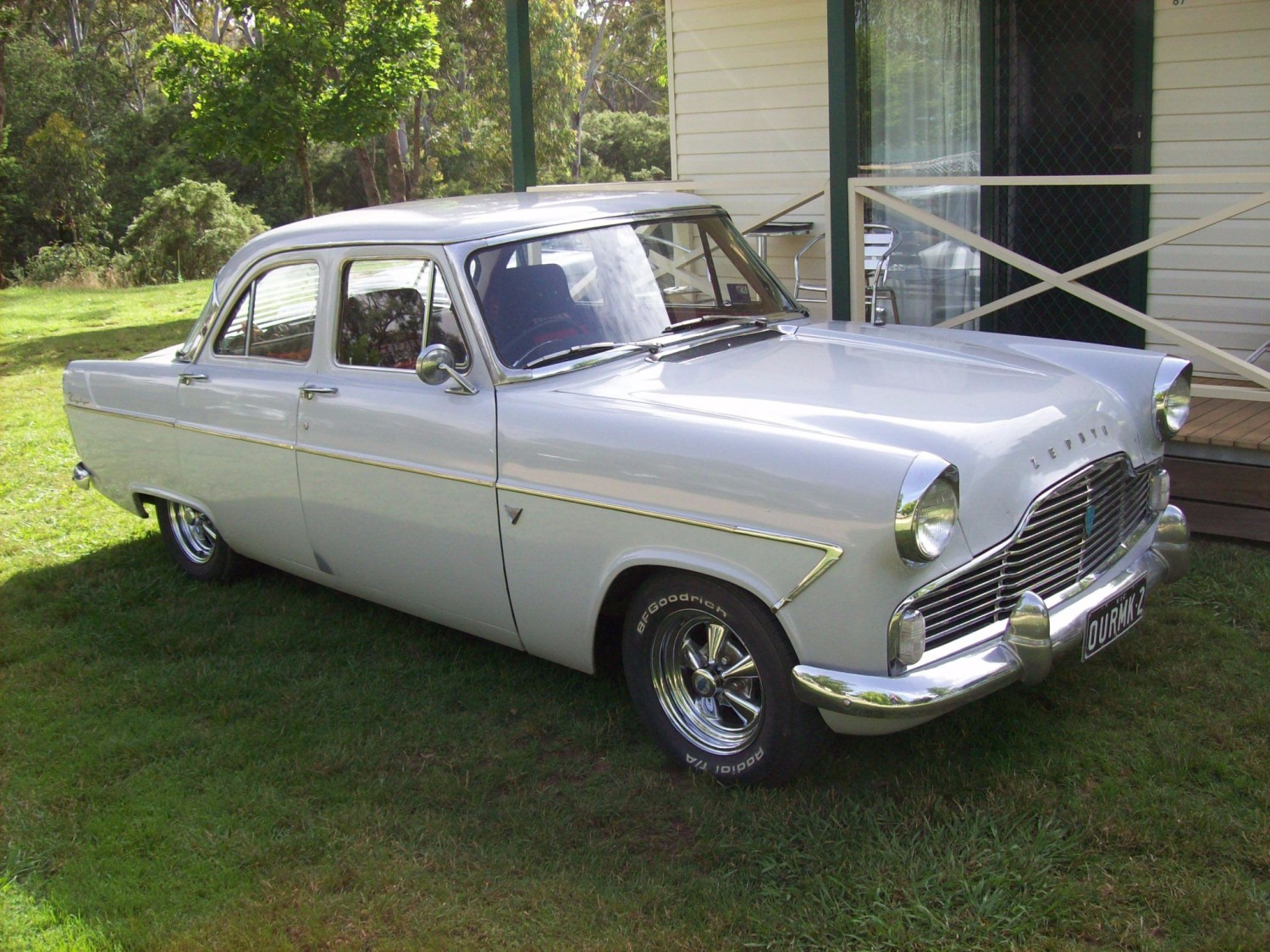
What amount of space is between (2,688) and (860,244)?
183 inches

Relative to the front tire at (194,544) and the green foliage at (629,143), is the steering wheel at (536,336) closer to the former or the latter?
the front tire at (194,544)

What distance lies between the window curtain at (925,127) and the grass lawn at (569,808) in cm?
372

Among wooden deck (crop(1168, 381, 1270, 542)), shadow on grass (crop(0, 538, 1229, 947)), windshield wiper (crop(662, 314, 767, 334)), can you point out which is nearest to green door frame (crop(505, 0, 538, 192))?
windshield wiper (crop(662, 314, 767, 334))

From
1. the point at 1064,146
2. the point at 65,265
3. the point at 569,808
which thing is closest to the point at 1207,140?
the point at 1064,146

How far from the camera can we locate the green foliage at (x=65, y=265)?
22.8m

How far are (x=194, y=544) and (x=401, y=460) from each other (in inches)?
83.3

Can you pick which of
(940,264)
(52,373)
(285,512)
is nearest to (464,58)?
(52,373)

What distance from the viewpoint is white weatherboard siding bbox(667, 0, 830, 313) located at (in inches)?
351

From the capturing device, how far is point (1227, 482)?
530 centimetres

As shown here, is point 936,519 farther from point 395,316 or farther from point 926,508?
point 395,316

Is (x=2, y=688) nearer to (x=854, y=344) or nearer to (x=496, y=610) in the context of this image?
(x=496, y=610)

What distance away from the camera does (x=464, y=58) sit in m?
32.2

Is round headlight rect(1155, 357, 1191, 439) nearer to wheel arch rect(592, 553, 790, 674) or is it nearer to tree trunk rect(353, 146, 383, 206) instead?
wheel arch rect(592, 553, 790, 674)

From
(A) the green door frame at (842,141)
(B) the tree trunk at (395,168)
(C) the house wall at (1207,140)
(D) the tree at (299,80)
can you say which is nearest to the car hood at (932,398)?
(A) the green door frame at (842,141)
